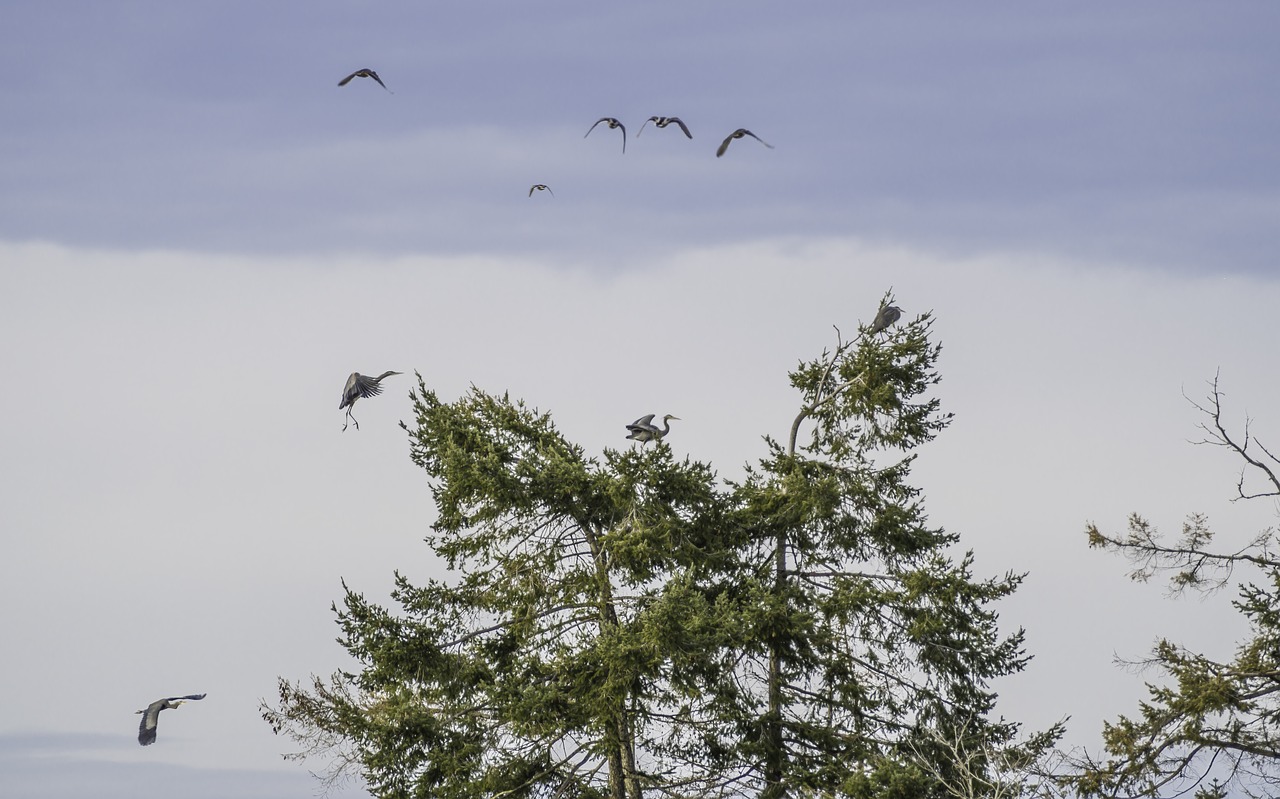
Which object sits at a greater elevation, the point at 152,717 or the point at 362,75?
the point at 362,75

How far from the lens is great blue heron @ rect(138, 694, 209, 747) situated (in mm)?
23859

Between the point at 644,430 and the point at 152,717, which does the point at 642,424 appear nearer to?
the point at 644,430

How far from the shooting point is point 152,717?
2434 centimetres

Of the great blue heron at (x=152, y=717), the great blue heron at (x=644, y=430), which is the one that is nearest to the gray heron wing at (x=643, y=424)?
the great blue heron at (x=644, y=430)

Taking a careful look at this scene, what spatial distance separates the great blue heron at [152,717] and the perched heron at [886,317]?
41.2ft

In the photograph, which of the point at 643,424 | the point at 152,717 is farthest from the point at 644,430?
the point at 152,717

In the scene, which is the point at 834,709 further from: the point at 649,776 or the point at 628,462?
the point at 628,462

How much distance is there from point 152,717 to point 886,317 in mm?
13189

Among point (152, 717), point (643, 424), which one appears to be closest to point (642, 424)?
point (643, 424)

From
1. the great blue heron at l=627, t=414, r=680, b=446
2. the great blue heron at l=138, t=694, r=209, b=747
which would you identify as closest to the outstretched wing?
the great blue heron at l=627, t=414, r=680, b=446

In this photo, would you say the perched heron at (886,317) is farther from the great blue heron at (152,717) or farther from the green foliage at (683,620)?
the great blue heron at (152,717)

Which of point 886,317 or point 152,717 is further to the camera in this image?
point 886,317

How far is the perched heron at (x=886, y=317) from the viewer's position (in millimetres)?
29234

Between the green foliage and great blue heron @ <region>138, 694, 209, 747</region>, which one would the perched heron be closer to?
the green foliage
